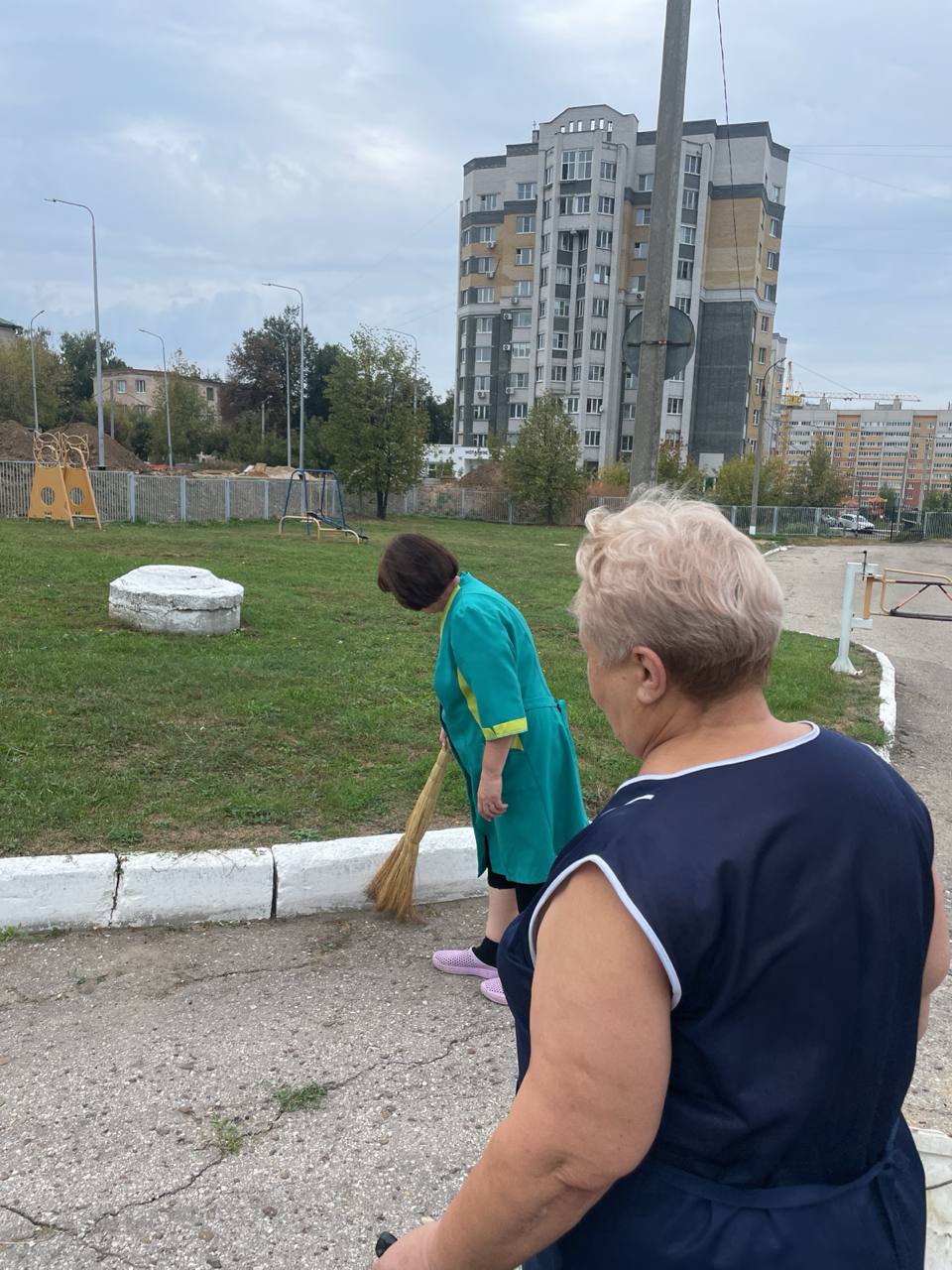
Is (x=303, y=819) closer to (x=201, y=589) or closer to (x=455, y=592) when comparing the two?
(x=455, y=592)

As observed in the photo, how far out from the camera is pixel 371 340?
32.7 meters

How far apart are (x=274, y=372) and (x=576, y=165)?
28.7m

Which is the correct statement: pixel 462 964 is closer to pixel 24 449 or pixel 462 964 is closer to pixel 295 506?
pixel 295 506

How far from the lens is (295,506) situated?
30.6 m

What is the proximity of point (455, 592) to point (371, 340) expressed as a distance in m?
31.4

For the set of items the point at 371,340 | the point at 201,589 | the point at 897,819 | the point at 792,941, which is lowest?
the point at 201,589

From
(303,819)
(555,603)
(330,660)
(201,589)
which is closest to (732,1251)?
(303,819)

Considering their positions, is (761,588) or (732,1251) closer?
(732,1251)

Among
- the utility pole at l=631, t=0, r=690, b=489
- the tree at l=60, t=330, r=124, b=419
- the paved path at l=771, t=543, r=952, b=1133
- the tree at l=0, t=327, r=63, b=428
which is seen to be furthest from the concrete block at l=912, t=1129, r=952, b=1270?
the tree at l=60, t=330, r=124, b=419

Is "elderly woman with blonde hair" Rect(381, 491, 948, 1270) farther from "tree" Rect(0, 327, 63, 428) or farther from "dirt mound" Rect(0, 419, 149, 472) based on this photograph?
"tree" Rect(0, 327, 63, 428)

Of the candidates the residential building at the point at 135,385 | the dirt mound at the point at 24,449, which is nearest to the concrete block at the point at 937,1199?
the dirt mound at the point at 24,449

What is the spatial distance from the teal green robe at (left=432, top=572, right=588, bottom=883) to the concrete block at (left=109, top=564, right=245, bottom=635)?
18.3 feet

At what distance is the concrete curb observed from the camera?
370cm

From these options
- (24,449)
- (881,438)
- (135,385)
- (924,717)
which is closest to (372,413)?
(24,449)
